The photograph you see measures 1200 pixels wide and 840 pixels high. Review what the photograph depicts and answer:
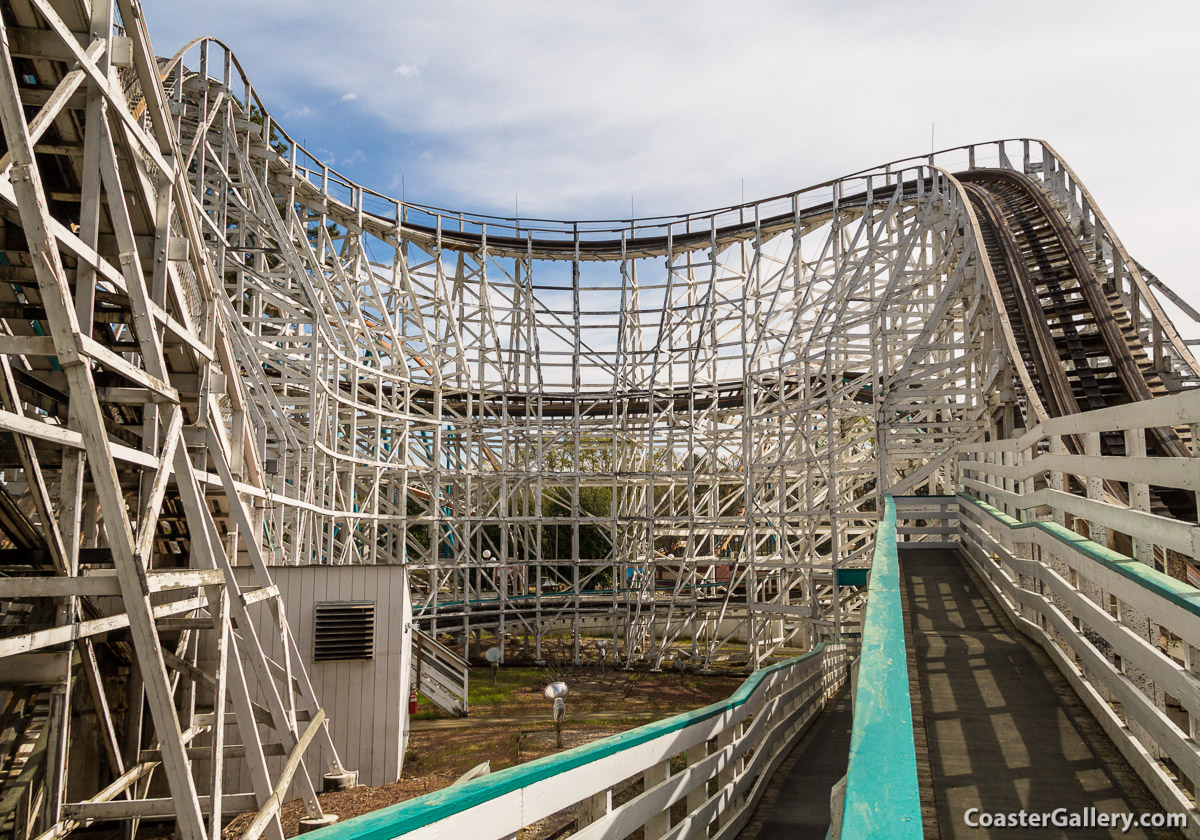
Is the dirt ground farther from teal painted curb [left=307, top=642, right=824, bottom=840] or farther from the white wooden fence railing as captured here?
teal painted curb [left=307, top=642, right=824, bottom=840]

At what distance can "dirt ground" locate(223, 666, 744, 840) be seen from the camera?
8727 millimetres

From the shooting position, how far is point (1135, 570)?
376cm

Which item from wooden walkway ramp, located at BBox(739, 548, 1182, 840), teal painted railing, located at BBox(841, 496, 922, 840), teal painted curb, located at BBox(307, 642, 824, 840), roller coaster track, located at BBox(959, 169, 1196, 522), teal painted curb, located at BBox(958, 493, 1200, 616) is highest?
roller coaster track, located at BBox(959, 169, 1196, 522)

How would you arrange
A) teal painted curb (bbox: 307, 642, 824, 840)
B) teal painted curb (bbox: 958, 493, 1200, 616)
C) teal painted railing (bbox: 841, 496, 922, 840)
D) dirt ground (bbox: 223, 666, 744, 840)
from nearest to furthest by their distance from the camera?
teal painted railing (bbox: 841, 496, 922, 840)
teal painted curb (bbox: 307, 642, 824, 840)
teal painted curb (bbox: 958, 493, 1200, 616)
dirt ground (bbox: 223, 666, 744, 840)

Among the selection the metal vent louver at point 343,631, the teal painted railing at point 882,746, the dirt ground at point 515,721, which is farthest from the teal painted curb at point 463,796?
the metal vent louver at point 343,631

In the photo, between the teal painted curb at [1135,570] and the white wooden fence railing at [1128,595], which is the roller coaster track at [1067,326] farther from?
the teal painted curb at [1135,570]

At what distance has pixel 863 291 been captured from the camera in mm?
21984

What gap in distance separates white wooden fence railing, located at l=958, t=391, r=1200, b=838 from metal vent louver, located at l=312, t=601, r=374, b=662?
283 inches

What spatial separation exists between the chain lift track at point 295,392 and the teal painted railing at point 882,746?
439 cm

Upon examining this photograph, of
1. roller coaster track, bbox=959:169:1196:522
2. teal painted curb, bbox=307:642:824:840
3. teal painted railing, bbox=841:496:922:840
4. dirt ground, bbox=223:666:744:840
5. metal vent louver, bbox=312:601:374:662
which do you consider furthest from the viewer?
metal vent louver, bbox=312:601:374:662

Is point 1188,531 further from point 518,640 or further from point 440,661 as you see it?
point 518,640

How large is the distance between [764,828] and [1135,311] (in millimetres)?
10258

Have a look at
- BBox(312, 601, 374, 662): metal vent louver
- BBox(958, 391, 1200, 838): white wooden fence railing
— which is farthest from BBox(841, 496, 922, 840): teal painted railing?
BBox(312, 601, 374, 662): metal vent louver

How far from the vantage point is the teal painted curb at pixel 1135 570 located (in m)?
3.16
